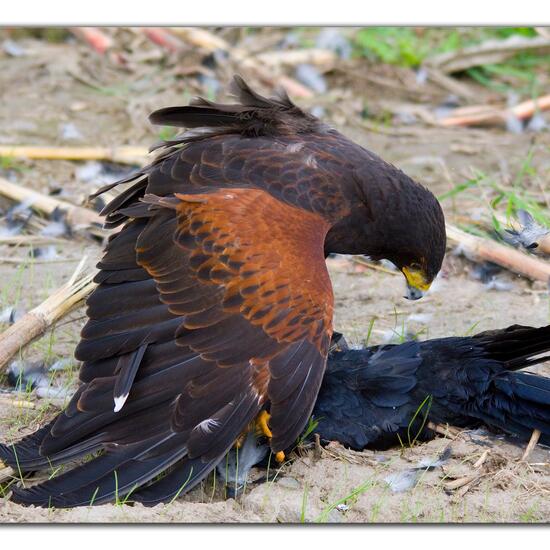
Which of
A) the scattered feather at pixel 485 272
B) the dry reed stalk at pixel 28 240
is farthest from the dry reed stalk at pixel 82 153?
the scattered feather at pixel 485 272

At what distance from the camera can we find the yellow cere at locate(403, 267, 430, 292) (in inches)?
180

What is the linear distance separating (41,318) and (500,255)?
2.25 metres

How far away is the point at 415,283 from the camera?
15.2ft

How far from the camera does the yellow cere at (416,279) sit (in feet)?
15.0

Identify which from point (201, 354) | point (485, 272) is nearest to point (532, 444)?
point (201, 354)

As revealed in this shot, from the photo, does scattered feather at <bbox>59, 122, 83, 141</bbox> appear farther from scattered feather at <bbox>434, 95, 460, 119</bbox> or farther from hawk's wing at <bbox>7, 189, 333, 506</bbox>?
hawk's wing at <bbox>7, 189, 333, 506</bbox>

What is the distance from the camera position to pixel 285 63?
8000mm

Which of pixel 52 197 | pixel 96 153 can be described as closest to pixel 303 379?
pixel 52 197

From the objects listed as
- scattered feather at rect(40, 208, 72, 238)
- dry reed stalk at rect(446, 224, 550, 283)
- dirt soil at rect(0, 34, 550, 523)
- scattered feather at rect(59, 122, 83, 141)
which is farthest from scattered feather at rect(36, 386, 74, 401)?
scattered feather at rect(59, 122, 83, 141)

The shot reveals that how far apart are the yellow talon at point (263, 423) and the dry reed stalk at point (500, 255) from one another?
196 centimetres

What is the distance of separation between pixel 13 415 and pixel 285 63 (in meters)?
4.38

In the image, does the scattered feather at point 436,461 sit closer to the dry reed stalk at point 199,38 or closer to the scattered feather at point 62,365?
the scattered feather at point 62,365

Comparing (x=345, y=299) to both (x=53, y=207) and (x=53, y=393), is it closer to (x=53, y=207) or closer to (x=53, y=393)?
(x=53, y=393)

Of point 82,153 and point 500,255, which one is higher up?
point 500,255
